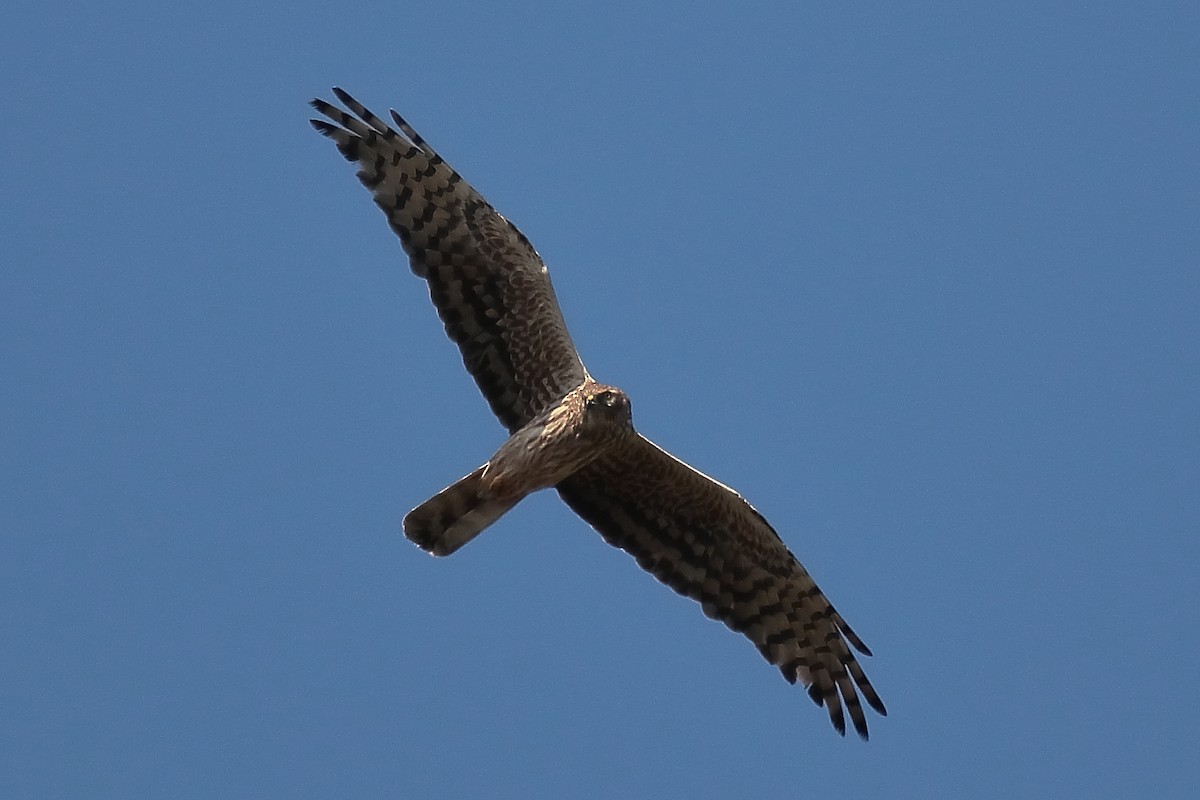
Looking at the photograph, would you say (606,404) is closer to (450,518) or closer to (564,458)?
(564,458)

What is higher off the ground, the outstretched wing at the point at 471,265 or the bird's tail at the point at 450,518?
the outstretched wing at the point at 471,265

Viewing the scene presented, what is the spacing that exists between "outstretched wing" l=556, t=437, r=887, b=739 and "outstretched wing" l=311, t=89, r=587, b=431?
2.17 feet

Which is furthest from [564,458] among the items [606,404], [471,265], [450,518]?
[471,265]

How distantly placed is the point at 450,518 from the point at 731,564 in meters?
1.91

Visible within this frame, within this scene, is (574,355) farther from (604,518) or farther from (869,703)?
(869,703)

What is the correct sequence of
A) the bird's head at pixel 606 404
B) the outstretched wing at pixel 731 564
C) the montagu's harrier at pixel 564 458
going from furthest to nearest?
the outstretched wing at pixel 731 564 < the montagu's harrier at pixel 564 458 < the bird's head at pixel 606 404

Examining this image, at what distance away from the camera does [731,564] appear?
10242 millimetres

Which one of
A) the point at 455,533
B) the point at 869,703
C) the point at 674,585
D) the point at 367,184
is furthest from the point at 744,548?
the point at 367,184

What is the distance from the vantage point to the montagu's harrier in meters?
9.72

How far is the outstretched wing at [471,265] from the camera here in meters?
9.82

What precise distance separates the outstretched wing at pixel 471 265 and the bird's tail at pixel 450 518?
27.7 inches

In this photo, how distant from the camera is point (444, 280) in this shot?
9.93m

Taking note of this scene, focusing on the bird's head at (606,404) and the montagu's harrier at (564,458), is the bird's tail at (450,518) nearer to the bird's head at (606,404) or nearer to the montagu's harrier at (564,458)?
the montagu's harrier at (564,458)

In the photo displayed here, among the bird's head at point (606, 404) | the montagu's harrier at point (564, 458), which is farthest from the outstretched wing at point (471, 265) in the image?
the bird's head at point (606, 404)
